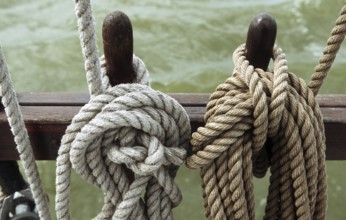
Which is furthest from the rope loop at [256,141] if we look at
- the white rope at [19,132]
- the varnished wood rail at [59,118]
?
the white rope at [19,132]

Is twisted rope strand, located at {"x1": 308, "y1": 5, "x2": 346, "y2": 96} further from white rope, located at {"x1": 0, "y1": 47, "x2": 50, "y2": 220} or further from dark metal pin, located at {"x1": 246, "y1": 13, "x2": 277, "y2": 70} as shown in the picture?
white rope, located at {"x1": 0, "y1": 47, "x2": 50, "y2": 220}

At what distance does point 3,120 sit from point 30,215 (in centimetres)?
40

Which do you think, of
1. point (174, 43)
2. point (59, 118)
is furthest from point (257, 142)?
point (174, 43)

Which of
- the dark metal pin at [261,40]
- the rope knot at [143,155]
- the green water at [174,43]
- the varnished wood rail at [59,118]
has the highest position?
the dark metal pin at [261,40]

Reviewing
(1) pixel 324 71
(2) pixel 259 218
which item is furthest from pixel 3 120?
(2) pixel 259 218

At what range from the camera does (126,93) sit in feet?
2.84

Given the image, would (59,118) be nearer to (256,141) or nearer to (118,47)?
(118,47)

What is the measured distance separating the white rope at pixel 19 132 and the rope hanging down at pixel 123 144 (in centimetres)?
14

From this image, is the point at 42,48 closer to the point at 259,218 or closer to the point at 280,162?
the point at 259,218

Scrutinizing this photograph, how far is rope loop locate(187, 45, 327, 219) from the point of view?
86cm

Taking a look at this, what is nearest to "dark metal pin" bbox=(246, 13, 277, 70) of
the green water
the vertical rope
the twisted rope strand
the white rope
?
the twisted rope strand

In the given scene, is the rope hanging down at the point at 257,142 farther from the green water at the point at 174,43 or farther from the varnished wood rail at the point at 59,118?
the green water at the point at 174,43

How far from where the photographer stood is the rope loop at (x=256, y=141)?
0.86 metres

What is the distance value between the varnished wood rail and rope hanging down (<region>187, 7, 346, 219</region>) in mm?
162
